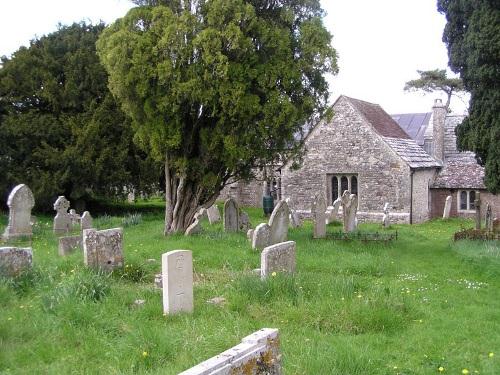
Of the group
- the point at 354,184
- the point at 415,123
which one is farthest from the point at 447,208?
the point at 415,123

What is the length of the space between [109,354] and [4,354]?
1.14 m

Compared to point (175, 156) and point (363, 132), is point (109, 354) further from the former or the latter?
point (363, 132)

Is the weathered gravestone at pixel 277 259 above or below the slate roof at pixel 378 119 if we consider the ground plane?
below

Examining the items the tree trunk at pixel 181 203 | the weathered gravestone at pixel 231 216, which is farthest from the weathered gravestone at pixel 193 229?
the weathered gravestone at pixel 231 216

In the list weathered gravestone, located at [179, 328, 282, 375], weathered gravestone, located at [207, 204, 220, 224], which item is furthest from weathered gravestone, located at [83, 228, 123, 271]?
weathered gravestone, located at [207, 204, 220, 224]

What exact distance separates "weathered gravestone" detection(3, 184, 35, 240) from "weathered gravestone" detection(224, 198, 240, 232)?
5865mm

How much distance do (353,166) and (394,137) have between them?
2.81 meters

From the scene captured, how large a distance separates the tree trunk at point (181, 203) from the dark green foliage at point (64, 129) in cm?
758

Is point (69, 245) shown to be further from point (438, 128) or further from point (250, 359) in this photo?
point (438, 128)

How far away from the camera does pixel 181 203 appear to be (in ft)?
53.2

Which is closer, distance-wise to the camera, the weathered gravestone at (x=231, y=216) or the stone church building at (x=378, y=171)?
the weathered gravestone at (x=231, y=216)

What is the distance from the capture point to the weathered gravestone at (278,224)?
43.0 ft

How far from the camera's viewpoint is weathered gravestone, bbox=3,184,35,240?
16.1 m

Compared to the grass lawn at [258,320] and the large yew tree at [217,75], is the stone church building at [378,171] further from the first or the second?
the grass lawn at [258,320]
